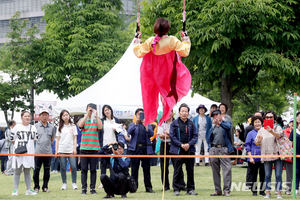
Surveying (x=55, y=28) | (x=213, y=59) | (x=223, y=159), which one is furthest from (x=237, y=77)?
(x=55, y=28)

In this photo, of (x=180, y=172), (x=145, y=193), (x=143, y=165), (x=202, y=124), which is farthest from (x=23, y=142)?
(x=202, y=124)

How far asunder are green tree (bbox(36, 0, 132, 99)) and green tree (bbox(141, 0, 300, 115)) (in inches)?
340

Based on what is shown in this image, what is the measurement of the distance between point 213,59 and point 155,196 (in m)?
5.32

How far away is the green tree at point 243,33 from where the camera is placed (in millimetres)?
11227

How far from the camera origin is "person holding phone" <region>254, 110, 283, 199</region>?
293 inches

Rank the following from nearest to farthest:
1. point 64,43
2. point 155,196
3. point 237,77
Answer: point 155,196
point 237,77
point 64,43

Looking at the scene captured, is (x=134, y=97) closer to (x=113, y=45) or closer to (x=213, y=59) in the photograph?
(x=213, y=59)

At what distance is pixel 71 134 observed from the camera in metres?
8.73

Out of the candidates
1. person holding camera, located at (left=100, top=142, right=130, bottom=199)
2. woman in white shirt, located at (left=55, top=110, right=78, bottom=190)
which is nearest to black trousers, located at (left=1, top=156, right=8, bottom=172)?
woman in white shirt, located at (left=55, top=110, right=78, bottom=190)

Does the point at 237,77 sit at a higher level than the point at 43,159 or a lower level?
higher

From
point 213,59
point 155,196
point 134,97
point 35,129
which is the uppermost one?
point 213,59

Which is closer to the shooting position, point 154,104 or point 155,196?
point 154,104

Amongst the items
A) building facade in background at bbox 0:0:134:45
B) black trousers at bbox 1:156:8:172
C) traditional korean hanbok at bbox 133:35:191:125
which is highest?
building facade in background at bbox 0:0:134:45

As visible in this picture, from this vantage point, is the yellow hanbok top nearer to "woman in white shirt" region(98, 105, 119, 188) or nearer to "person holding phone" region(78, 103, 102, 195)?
"person holding phone" region(78, 103, 102, 195)
